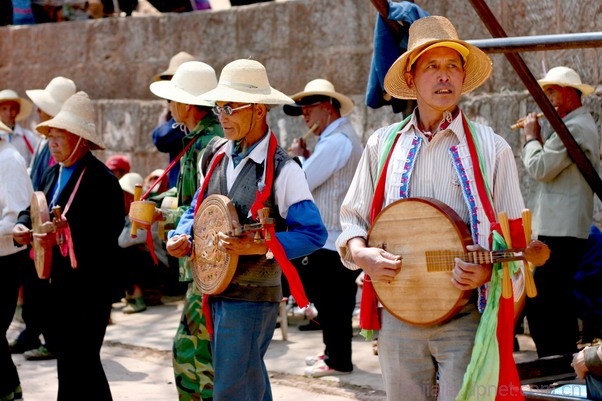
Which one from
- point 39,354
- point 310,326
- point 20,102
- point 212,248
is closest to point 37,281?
point 39,354

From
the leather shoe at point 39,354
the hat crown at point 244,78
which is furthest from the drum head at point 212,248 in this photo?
the leather shoe at point 39,354

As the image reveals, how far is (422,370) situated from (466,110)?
4227 mm

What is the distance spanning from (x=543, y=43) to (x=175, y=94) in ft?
6.45

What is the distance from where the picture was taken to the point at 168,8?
1080 cm

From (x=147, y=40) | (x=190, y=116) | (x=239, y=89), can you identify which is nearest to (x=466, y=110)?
(x=190, y=116)

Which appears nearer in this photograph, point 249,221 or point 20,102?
point 249,221

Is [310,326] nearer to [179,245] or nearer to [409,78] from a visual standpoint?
[179,245]

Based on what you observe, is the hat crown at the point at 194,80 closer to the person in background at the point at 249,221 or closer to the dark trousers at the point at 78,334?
the person in background at the point at 249,221

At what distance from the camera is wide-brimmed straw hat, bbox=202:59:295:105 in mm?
4773

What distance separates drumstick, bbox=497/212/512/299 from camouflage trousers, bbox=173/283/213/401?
1898 mm

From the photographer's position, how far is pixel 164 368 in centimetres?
748

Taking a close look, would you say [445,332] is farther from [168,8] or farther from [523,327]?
[168,8]

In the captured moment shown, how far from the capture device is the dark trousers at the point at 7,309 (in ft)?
Result: 20.8

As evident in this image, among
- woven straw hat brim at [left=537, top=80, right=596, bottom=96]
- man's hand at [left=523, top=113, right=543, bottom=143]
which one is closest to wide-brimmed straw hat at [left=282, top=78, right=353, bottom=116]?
man's hand at [left=523, top=113, right=543, bottom=143]
